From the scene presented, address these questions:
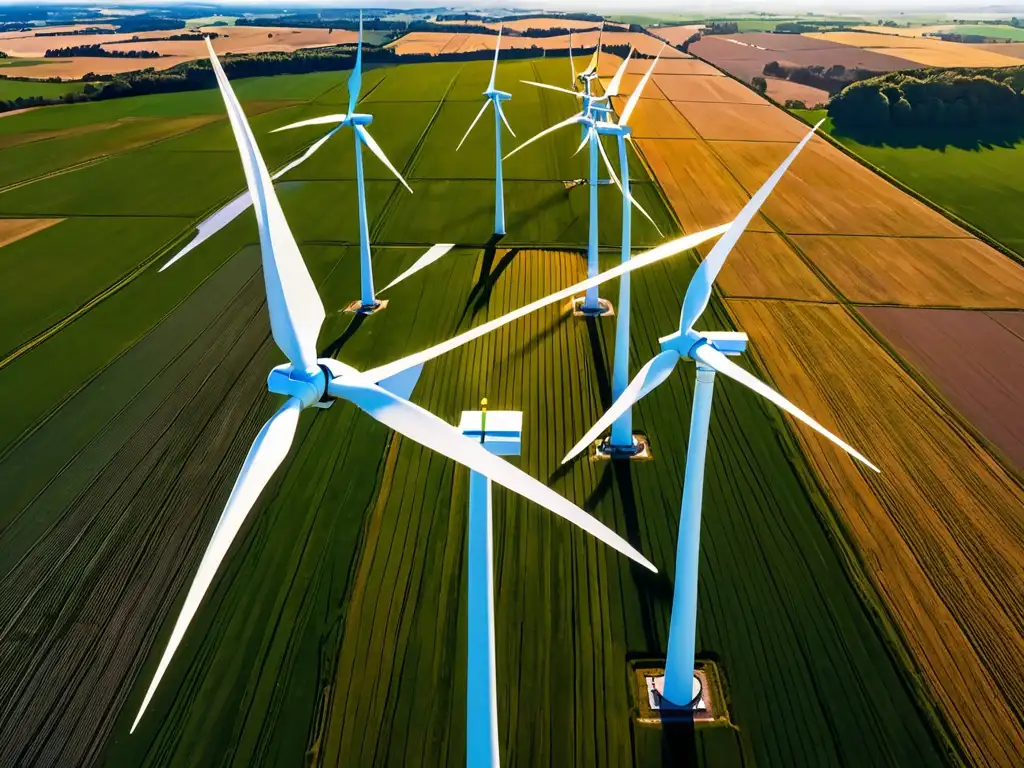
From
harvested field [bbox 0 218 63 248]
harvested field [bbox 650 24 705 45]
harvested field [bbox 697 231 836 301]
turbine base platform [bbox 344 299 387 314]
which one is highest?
harvested field [bbox 650 24 705 45]

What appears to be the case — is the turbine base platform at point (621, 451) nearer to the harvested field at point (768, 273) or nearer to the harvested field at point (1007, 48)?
the harvested field at point (768, 273)

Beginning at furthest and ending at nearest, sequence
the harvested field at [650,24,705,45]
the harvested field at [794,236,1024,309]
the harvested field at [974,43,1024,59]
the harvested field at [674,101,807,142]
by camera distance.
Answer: the harvested field at [650,24,705,45]
the harvested field at [974,43,1024,59]
the harvested field at [674,101,807,142]
the harvested field at [794,236,1024,309]

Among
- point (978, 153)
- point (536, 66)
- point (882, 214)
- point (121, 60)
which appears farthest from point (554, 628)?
point (121, 60)

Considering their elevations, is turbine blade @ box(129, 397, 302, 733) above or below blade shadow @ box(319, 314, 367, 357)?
above

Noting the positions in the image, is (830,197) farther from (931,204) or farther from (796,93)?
(796,93)

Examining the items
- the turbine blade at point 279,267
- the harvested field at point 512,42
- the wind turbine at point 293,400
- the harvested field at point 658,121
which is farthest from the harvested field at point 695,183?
the harvested field at point 512,42

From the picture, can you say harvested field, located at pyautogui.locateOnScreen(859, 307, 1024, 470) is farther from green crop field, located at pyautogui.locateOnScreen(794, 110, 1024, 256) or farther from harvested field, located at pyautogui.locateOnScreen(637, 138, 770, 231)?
harvested field, located at pyautogui.locateOnScreen(637, 138, 770, 231)

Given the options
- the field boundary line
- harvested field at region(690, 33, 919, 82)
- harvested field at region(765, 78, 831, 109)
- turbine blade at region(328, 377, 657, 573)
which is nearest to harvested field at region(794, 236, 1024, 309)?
the field boundary line
